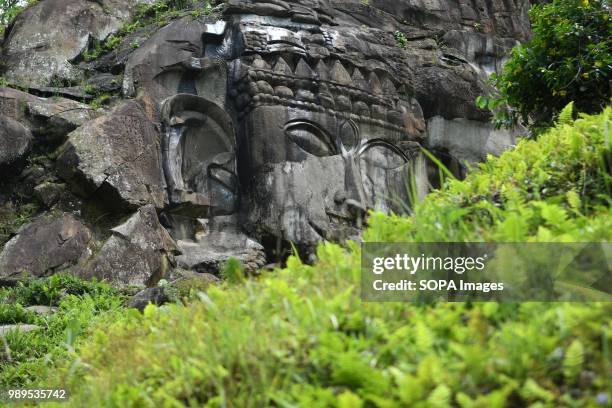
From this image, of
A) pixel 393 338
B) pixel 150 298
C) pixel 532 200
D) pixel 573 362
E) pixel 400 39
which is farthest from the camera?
pixel 400 39

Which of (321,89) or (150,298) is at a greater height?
(321,89)

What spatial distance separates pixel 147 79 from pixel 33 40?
222 centimetres

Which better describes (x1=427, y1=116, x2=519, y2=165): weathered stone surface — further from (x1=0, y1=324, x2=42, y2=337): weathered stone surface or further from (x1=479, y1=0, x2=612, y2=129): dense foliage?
(x1=0, y1=324, x2=42, y2=337): weathered stone surface

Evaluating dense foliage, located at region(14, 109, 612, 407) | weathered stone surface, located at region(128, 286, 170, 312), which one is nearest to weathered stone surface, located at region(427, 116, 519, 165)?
weathered stone surface, located at region(128, 286, 170, 312)

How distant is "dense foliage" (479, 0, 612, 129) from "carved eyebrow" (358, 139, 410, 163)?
4.52 meters

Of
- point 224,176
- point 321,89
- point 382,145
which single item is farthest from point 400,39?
point 224,176

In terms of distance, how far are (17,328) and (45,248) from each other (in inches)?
84.1

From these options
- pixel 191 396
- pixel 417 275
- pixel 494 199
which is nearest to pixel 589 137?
pixel 494 199

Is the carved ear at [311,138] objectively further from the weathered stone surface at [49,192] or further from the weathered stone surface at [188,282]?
the weathered stone surface at [49,192]

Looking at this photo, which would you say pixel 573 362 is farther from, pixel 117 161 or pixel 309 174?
pixel 309 174

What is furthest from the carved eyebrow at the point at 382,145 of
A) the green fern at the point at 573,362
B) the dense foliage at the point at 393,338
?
the green fern at the point at 573,362

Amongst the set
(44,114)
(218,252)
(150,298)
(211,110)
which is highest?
(211,110)

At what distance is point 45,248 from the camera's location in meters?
8.30

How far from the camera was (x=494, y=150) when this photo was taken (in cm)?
1315
